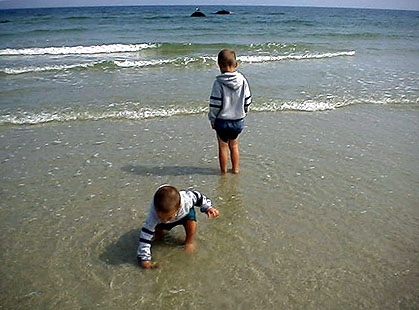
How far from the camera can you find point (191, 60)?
13086mm

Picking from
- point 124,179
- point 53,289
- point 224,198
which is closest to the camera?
point 53,289

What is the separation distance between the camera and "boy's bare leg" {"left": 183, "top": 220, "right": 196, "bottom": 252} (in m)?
3.37

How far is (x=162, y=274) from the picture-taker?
314 centimetres

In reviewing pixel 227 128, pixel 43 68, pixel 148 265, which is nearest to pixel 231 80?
pixel 227 128

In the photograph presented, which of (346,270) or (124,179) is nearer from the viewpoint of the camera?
(346,270)

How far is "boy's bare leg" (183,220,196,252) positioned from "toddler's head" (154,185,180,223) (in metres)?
0.35

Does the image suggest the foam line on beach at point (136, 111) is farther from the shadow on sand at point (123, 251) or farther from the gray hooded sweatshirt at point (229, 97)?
the shadow on sand at point (123, 251)

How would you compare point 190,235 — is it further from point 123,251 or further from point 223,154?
point 223,154

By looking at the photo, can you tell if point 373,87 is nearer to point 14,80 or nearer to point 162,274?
point 162,274

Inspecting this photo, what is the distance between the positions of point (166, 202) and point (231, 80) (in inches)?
78.3

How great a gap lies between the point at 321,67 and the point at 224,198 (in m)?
9.26

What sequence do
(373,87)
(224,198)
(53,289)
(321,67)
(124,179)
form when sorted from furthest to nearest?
(321,67)
(373,87)
(124,179)
(224,198)
(53,289)

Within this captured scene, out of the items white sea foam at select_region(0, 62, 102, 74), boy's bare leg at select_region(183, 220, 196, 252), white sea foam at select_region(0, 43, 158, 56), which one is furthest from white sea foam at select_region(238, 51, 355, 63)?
boy's bare leg at select_region(183, 220, 196, 252)

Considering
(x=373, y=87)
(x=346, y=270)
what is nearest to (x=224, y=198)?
(x=346, y=270)
